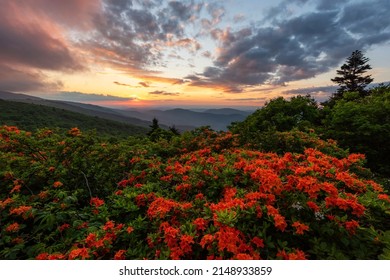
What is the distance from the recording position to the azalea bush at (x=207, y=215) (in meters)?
2.74

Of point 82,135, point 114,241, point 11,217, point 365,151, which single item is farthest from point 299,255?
point 365,151

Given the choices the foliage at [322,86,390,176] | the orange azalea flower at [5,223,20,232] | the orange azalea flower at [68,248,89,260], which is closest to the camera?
the orange azalea flower at [68,248,89,260]

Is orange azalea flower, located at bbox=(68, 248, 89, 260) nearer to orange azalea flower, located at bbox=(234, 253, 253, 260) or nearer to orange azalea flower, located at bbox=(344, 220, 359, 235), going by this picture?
orange azalea flower, located at bbox=(234, 253, 253, 260)

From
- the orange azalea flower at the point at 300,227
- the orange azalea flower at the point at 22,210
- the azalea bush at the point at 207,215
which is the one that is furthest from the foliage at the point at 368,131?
the orange azalea flower at the point at 22,210

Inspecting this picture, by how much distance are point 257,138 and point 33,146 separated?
649 centimetres

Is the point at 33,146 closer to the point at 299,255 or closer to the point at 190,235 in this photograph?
the point at 190,235

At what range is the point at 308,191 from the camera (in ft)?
10.4

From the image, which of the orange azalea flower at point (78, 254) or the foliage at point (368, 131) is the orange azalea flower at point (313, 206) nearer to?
the orange azalea flower at point (78, 254)

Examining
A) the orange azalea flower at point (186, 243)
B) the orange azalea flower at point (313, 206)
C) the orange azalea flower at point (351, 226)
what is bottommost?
the orange azalea flower at point (186, 243)

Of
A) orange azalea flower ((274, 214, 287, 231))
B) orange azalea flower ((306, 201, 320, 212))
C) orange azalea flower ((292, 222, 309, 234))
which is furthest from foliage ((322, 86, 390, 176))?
orange azalea flower ((274, 214, 287, 231))

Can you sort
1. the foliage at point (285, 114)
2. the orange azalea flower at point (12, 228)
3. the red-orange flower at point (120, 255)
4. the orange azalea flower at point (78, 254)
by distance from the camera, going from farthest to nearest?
1. the foliage at point (285, 114)
2. the orange azalea flower at point (12, 228)
3. the red-orange flower at point (120, 255)
4. the orange azalea flower at point (78, 254)

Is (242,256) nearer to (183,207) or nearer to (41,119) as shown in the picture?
(183,207)

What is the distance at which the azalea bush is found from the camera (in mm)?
2736

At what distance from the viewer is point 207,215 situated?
3100 mm
